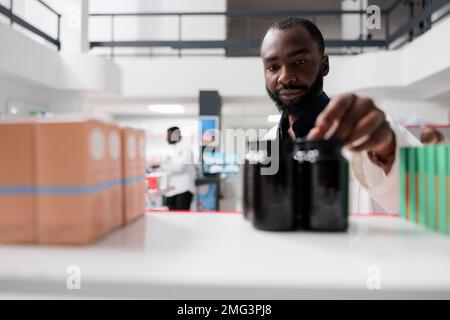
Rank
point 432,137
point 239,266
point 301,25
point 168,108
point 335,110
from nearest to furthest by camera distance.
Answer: point 239,266, point 335,110, point 301,25, point 432,137, point 168,108

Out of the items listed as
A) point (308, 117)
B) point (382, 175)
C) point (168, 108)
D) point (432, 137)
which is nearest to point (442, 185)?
point (382, 175)

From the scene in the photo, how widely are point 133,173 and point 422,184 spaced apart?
519 mm

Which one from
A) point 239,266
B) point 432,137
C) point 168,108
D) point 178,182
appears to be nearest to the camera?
point 239,266

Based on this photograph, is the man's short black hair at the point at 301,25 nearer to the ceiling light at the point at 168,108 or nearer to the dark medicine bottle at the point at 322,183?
the dark medicine bottle at the point at 322,183

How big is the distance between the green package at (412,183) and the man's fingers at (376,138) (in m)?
0.08

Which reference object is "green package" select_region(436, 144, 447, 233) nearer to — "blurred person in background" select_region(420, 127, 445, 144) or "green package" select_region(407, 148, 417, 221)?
"green package" select_region(407, 148, 417, 221)

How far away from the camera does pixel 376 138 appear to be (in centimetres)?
52

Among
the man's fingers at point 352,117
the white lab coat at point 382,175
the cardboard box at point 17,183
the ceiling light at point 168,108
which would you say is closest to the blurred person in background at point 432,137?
the white lab coat at point 382,175

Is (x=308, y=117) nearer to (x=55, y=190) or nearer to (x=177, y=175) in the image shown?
(x=55, y=190)

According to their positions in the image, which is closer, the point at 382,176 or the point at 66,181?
the point at 66,181

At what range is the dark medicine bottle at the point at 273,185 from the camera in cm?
48

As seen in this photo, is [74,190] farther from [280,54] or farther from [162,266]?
[280,54]

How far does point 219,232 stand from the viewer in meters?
0.53

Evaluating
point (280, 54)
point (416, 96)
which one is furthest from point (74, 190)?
point (416, 96)
